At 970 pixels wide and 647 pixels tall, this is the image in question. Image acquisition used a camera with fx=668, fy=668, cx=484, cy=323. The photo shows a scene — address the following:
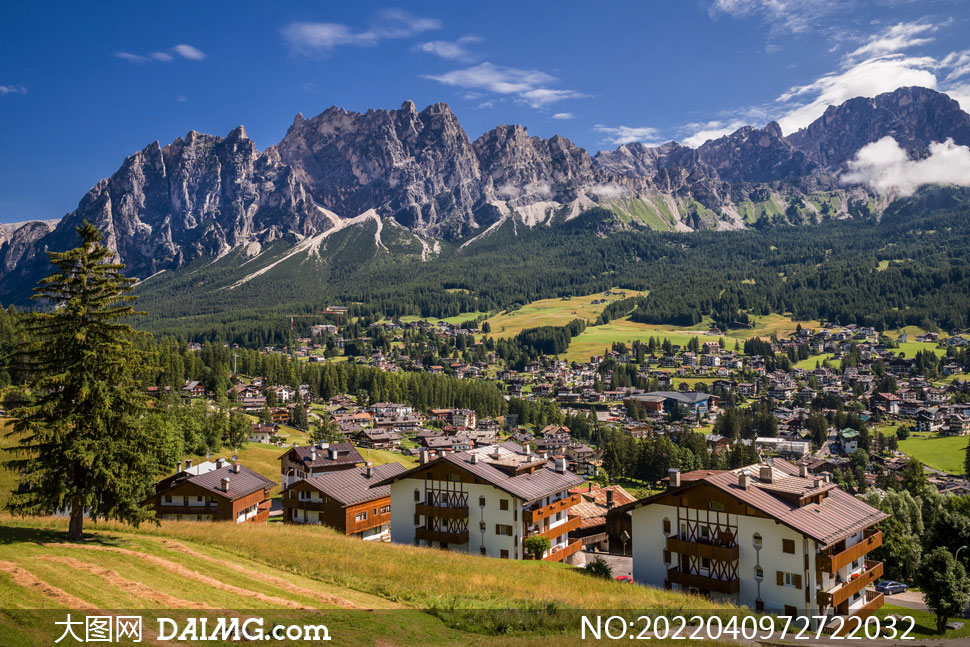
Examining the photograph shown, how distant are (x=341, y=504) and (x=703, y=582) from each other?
33231mm

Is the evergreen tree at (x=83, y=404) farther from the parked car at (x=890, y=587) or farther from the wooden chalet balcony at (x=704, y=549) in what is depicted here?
the parked car at (x=890, y=587)

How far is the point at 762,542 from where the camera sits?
133ft

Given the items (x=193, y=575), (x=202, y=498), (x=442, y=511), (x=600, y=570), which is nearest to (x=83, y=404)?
(x=193, y=575)

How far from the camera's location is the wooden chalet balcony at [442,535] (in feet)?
173

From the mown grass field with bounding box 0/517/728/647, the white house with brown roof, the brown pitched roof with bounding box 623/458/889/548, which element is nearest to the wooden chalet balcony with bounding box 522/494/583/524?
the white house with brown roof

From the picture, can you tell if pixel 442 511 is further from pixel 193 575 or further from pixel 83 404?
pixel 83 404

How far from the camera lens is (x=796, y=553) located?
39.3 metres

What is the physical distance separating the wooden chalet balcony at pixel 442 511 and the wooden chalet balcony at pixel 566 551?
7622 millimetres

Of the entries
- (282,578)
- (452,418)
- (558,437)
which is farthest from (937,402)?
(282,578)

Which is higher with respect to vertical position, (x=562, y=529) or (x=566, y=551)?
(x=562, y=529)

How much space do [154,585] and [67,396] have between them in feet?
35.8

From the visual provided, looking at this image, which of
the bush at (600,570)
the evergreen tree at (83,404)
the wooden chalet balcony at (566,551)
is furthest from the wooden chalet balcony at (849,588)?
the evergreen tree at (83,404)

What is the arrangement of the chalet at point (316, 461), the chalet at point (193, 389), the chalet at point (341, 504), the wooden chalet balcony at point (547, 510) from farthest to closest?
1. the chalet at point (193, 389)
2. the chalet at point (316, 461)
3. the chalet at point (341, 504)
4. the wooden chalet balcony at point (547, 510)

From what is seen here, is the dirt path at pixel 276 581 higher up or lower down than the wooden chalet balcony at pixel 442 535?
higher up
